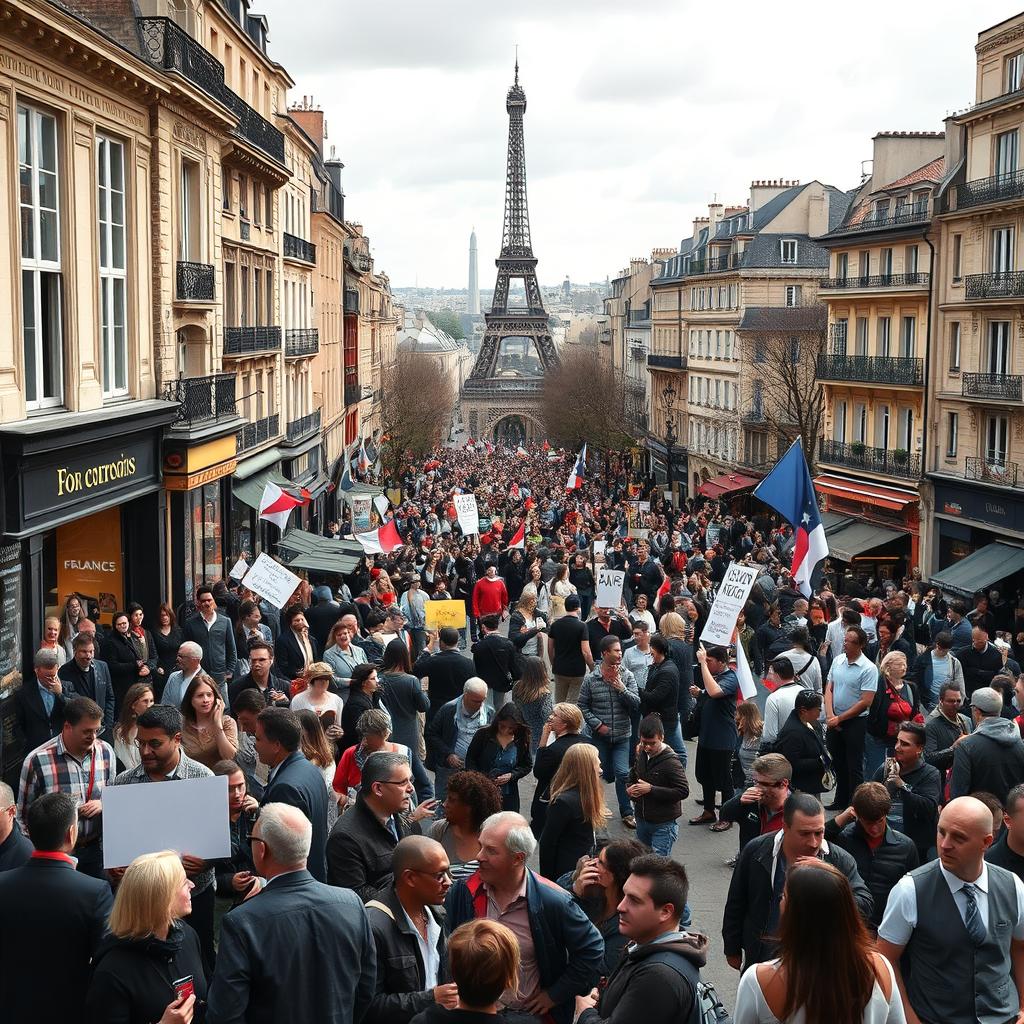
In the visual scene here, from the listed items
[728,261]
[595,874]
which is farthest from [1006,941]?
[728,261]

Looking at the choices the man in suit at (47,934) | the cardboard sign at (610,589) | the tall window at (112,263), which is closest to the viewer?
the man in suit at (47,934)

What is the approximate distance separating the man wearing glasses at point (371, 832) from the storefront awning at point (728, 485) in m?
45.8

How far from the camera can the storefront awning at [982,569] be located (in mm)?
29812

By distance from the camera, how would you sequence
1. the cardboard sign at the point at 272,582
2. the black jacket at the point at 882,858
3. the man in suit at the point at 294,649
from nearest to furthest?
1. the black jacket at the point at 882,858
2. the man in suit at the point at 294,649
3. the cardboard sign at the point at 272,582

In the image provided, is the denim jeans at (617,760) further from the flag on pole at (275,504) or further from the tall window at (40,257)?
the flag on pole at (275,504)

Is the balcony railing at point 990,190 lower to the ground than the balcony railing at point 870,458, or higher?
higher

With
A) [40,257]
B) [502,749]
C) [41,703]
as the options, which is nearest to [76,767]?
[502,749]

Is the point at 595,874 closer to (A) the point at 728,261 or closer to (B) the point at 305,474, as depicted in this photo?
(B) the point at 305,474

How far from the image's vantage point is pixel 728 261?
59.0 metres

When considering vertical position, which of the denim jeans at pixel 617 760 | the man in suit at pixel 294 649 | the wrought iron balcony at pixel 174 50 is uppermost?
the wrought iron balcony at pixel 174 50

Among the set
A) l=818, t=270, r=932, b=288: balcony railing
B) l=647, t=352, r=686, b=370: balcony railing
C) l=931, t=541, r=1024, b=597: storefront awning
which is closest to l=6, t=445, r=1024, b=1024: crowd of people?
l=931, t=541, r=1024, b=597: storefront awning

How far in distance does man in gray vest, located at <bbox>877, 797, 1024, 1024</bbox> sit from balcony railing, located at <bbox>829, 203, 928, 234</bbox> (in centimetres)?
3253

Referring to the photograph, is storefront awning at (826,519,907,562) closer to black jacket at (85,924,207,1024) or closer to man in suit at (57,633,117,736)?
man in suit at (57,633,117,736)

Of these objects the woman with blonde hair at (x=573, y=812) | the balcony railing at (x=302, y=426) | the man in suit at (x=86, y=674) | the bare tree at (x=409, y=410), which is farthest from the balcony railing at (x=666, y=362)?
the woman with blonde hair at (x=573, y=812)
